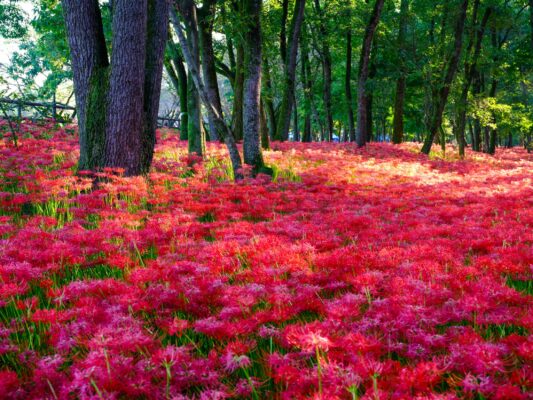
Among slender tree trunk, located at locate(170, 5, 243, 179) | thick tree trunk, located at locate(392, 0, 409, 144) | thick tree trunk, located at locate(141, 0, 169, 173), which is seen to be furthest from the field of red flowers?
thick tree trunk, located at locate(392, 0, 409, 144)

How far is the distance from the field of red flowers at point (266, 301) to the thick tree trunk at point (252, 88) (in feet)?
8.48

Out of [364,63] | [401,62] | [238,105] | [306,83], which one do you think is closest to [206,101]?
[238,105]

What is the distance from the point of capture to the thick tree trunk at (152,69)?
8.16 metres

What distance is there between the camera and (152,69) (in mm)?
8195

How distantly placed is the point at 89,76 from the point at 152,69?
1.14 meters

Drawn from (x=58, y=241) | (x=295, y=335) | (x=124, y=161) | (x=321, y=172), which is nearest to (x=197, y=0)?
(x=321, y=172)

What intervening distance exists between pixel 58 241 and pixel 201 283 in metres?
1.67

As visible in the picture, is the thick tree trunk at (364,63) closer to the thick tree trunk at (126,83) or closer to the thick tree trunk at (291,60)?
the thick tree trunk at (291,60)

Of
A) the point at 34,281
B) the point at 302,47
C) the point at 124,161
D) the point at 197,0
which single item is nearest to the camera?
the point at 34,281

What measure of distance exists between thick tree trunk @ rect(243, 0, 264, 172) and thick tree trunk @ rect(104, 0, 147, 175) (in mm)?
2522

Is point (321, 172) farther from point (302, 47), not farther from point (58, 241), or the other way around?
point (302, 47)

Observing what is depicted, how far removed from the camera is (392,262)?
3.89 meters

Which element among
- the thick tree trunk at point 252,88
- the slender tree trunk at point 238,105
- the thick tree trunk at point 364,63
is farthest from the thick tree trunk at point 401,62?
the thick tree trunk at point 252,88

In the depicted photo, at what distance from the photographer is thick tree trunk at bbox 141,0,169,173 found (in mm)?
8156
